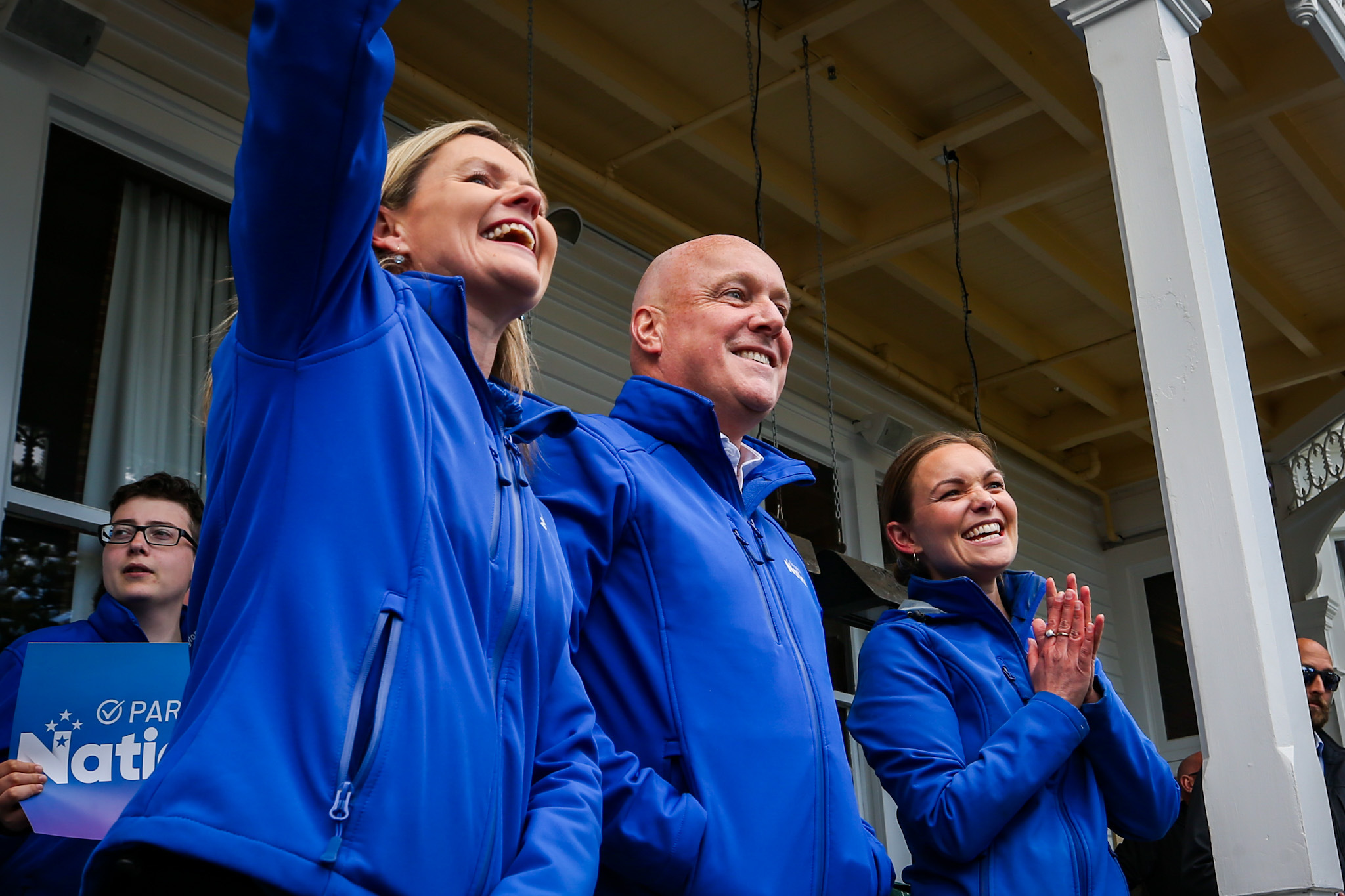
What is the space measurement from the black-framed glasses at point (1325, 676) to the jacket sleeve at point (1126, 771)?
9.41 ft

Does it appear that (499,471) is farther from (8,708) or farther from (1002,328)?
(1002,328)

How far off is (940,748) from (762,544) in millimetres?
519

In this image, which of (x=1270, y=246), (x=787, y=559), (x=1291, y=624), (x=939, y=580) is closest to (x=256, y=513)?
(x=787, y=559)

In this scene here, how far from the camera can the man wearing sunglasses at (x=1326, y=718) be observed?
4.45 m

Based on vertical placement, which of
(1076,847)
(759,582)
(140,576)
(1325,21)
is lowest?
(1076,847)

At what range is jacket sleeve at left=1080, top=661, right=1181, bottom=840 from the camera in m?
2.47

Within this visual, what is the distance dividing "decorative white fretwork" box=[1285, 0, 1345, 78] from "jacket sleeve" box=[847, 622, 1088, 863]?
249 centimetres

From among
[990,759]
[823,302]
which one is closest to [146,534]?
[990,759]

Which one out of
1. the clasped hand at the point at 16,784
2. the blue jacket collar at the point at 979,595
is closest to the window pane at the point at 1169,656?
the blue jacket collar at the point at 979,595

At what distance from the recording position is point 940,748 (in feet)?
7.95

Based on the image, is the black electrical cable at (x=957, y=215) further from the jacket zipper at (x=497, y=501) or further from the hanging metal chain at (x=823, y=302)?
the jacket zipper at (x=497, y=501)

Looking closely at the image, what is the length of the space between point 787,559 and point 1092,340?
685 centimetres

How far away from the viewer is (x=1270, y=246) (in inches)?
307

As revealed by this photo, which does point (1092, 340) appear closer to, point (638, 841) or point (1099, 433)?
point (1099, 433)
